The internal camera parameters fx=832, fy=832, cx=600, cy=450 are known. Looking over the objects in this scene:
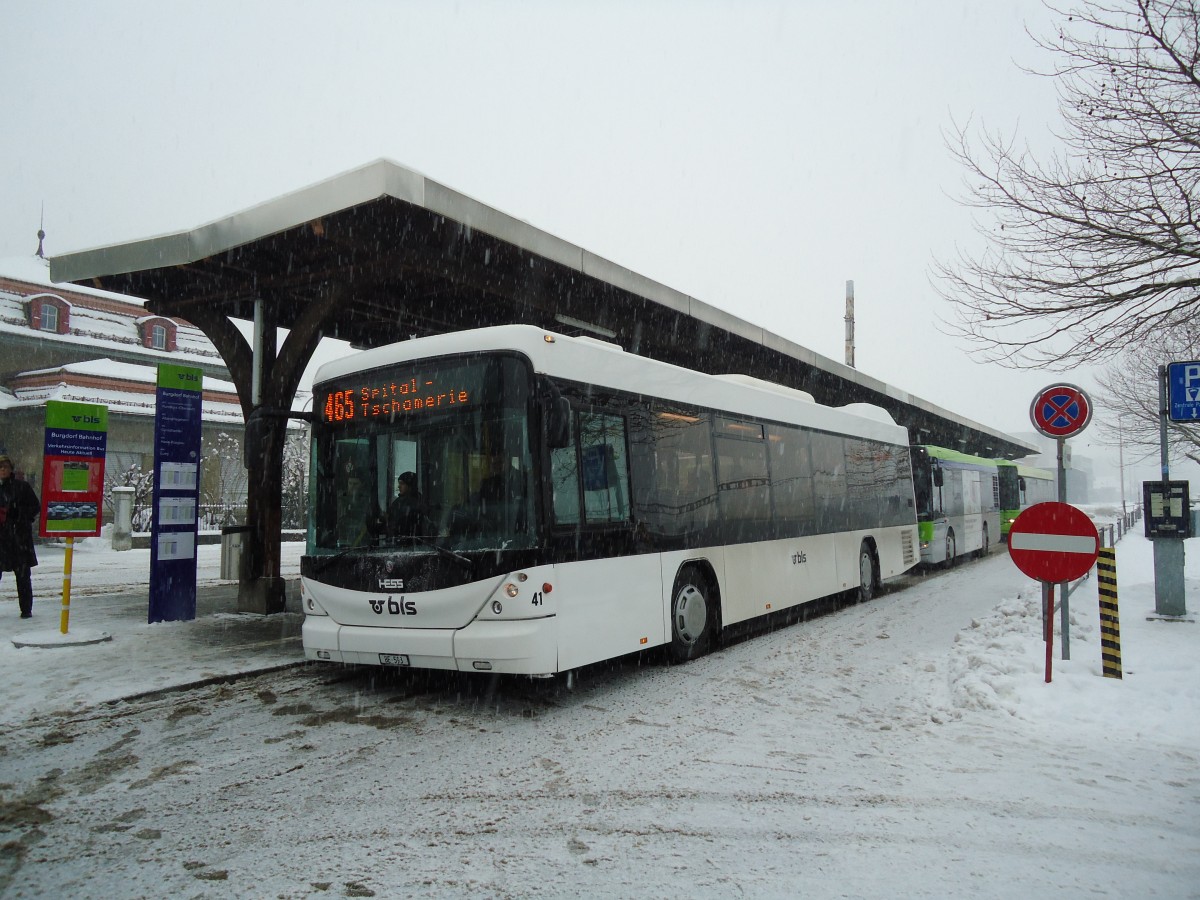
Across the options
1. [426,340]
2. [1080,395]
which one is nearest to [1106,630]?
[1080,395]

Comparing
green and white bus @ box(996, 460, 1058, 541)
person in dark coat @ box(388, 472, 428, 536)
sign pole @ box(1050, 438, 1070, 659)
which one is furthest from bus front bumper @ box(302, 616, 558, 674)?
green and white bus @ box(996, 460, 1058, 541)

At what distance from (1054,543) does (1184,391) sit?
442cm

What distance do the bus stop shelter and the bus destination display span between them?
1.02m

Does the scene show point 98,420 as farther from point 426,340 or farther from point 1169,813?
point 1169,813

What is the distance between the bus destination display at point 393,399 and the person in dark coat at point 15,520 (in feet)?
17.3

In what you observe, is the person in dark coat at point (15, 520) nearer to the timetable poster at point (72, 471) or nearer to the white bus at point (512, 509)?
the timetable poster at point (72, 471)

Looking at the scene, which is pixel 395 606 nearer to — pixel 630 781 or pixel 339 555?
pixel 339 555

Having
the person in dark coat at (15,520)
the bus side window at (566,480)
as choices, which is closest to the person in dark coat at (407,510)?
the bus side window at (566,480)

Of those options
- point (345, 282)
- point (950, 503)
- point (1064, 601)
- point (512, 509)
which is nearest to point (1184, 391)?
point (1064, 601)

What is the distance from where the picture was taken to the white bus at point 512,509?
6340 millimetres

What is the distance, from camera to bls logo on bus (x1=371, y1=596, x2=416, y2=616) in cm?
655

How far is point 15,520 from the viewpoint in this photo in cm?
1021

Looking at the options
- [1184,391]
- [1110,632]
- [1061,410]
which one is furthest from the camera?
[1184,391]

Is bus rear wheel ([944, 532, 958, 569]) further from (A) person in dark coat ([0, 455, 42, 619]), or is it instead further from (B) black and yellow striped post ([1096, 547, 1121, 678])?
(A) person in dark coat ([0, 455, 42, 619])
